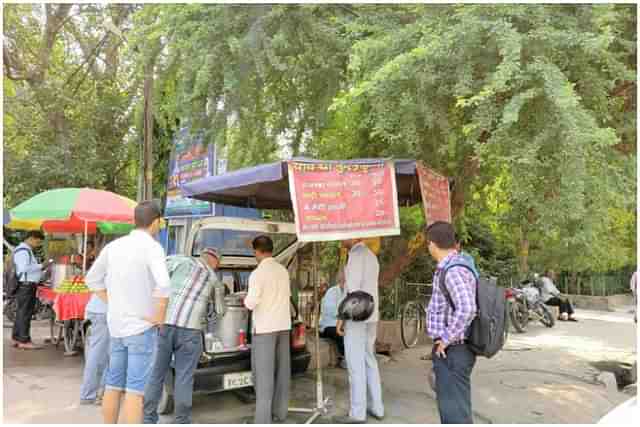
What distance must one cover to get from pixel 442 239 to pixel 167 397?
3072 millimetres

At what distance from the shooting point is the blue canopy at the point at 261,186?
4.50 m

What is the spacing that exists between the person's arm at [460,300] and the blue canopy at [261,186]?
4.74ft

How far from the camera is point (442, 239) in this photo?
363cm

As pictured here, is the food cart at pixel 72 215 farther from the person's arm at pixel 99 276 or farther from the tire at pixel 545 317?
the tire at pixel 545 317

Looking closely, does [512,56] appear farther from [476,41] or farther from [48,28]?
[48,28]

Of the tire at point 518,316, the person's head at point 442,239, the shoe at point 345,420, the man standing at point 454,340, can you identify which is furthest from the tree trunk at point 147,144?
the tire at point 518,316

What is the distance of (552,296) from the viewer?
45.4 ft

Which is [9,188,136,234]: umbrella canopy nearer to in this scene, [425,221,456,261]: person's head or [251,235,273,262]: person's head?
[251,235,273,262]: person's head

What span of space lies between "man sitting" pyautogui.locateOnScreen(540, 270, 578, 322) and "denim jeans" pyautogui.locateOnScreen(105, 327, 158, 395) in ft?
40.5

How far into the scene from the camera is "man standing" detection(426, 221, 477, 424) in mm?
3369

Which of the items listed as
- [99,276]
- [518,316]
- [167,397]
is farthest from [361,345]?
[518,316]

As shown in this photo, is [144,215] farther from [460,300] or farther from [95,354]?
[460,300]

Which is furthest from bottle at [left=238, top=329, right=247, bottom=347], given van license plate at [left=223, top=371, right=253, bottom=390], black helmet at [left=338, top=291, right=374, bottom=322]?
black helmet at [left=338, top=291, right=374, bottom=322]

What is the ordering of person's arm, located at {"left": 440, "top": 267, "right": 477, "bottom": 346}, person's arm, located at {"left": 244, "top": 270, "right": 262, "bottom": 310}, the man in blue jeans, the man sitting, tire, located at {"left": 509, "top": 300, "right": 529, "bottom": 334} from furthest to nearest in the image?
the man sitting
tire, located at {"left": 509, "top": 300, "right": 529, "bottom": 334}
the man in blue jeans
person's arm, located at {"left": 244, "top": 270, "right": 262, "bottom": 310}
person's arm, located at {"left": 440, "top": 267, "right": 477, "bottom": 346}
